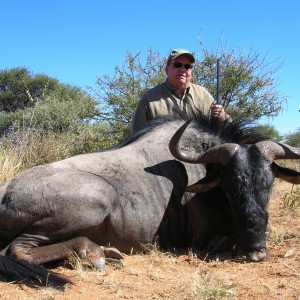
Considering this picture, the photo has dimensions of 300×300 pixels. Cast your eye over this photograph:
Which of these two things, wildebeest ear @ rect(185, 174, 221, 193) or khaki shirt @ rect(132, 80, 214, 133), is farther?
khaki shirt @ rect(132, 80, 214, 133)

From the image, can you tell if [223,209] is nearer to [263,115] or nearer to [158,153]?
[158,153]

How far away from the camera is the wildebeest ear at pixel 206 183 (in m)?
4.50

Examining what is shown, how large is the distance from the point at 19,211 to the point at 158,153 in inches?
59.3

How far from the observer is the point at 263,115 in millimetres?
12156

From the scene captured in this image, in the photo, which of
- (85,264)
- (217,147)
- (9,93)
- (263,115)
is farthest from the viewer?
(9,93)

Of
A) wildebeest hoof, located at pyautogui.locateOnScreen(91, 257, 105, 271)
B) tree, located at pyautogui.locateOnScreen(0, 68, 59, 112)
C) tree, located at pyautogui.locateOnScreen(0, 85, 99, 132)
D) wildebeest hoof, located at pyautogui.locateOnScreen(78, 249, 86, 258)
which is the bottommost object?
wildebeest hoof, located at pyautogui.locateOnScreen(91, 257, 105, 271)

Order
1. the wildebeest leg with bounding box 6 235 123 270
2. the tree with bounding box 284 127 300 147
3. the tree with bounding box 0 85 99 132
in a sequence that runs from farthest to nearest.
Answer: the tree with bounding box 284 127 300 147 < the tree with bounding box 0 85 99 132 < the wildebeest leg with bounding box 6 235 123 270

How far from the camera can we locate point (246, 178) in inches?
165

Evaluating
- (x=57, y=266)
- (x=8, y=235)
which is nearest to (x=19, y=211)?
(x=8, y=235)

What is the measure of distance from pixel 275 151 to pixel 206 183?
69cm

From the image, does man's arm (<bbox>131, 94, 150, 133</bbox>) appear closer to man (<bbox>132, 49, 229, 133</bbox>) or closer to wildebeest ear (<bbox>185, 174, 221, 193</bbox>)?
man (<bbox>132, 49, 229, 133</bbox>)

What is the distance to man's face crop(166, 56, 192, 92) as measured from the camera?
639 cm

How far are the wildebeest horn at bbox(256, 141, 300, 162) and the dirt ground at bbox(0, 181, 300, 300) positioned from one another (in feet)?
2.78

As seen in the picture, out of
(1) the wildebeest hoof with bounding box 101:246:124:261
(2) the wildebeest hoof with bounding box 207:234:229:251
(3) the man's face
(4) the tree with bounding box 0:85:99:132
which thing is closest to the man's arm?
(3) the man's face
